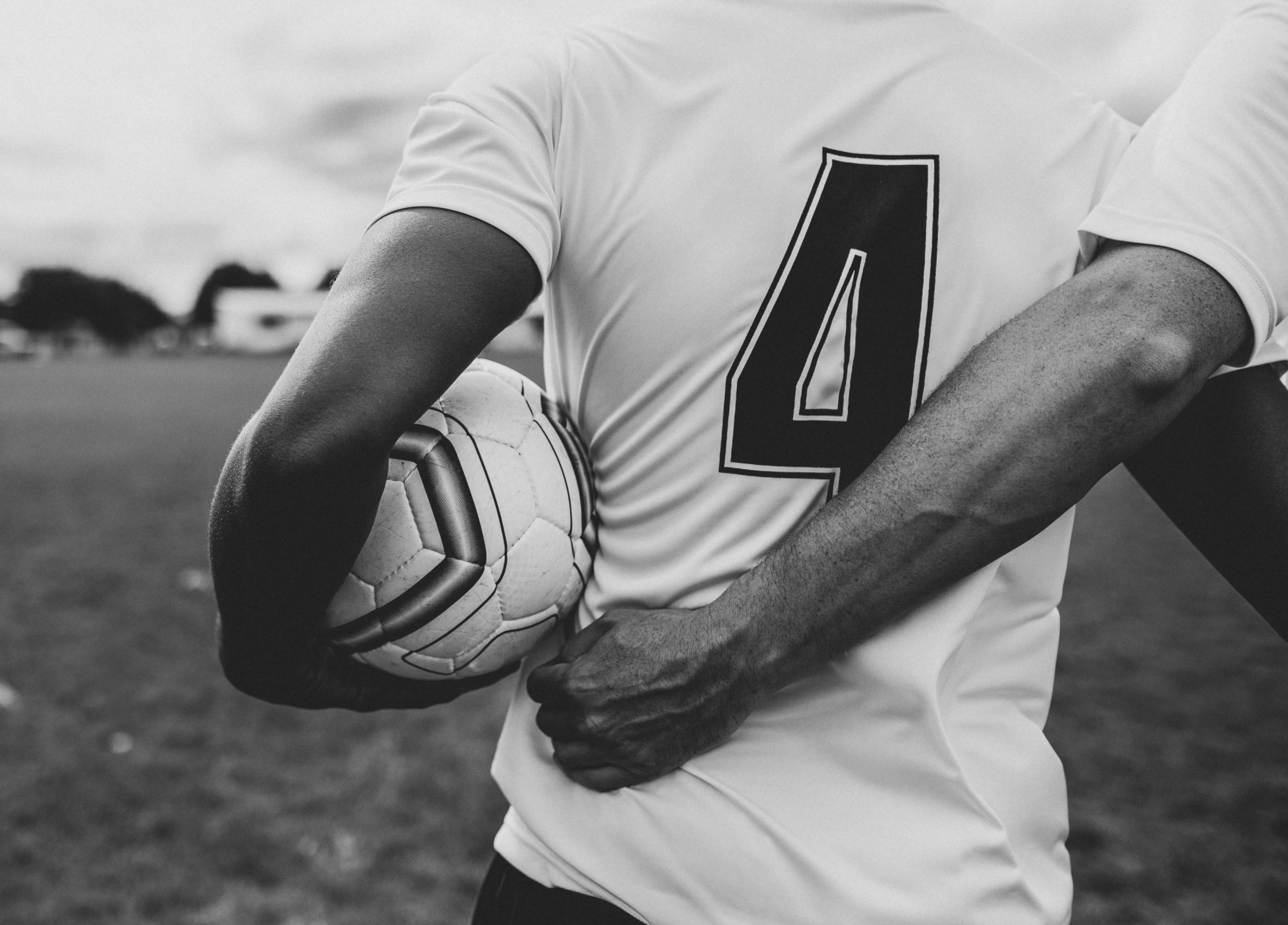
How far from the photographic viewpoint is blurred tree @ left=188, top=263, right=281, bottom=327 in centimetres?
8112

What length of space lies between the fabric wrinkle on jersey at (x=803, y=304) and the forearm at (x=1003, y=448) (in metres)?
0.09

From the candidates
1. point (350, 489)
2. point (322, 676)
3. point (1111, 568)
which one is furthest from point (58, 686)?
point (1111, 568)

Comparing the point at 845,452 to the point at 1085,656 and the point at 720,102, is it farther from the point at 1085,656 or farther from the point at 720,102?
the point at 1085,656

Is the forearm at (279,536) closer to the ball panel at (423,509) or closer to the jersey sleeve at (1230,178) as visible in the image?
the ball panel at (423,509)

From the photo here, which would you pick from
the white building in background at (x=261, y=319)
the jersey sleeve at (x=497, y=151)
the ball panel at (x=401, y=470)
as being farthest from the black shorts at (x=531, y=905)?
the white building in background at (x=261, y=319)

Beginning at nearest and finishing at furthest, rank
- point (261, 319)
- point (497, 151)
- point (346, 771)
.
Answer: point (497, 151) → point (346, 771) → point (261, 319)

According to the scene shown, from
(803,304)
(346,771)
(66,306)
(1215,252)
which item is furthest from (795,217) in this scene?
(66,306)

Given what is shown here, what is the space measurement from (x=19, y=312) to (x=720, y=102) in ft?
271

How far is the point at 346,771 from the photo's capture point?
13.0 ft

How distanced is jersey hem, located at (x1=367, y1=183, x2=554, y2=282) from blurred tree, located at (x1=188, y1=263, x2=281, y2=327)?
86735 mm

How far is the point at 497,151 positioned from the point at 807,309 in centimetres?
44

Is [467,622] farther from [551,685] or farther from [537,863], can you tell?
[537,863]

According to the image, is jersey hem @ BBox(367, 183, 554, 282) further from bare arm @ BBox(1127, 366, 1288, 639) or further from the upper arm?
bare arm @ BBox(1127, 366, 1288, 639)

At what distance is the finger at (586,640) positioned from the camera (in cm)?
131
